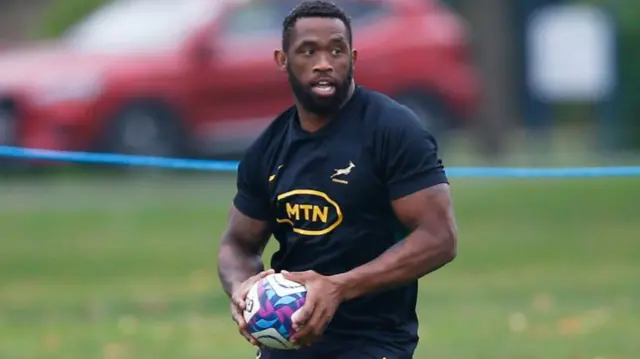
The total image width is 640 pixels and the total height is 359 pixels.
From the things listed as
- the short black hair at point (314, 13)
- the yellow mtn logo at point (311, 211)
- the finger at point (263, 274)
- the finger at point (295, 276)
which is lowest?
the finger at point (263, 274)

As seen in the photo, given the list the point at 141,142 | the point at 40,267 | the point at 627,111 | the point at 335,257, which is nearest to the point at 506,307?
the point at 40,267

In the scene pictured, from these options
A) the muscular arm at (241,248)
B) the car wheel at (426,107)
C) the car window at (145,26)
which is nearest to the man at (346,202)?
the muscular arm at (241,248)

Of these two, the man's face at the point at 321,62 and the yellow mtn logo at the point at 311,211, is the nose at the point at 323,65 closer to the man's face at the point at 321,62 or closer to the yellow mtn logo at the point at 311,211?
the man's face at the point at 321,62

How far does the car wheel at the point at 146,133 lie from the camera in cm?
1936

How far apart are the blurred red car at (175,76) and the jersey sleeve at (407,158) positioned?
1365 centimetres

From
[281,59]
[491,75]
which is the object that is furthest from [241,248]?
[491,75]

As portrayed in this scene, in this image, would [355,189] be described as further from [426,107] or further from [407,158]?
[426,107]

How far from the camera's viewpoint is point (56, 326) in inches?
433

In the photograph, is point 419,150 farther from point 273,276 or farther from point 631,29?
point 631,29

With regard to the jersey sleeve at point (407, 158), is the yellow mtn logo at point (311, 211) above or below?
below

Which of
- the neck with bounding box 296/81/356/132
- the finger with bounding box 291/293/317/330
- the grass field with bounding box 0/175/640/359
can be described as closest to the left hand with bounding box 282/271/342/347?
the finger with bounding box 291/293/317/330

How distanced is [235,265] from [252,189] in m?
0.27

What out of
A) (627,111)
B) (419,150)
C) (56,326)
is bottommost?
(627,111)

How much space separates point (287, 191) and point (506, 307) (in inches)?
236
